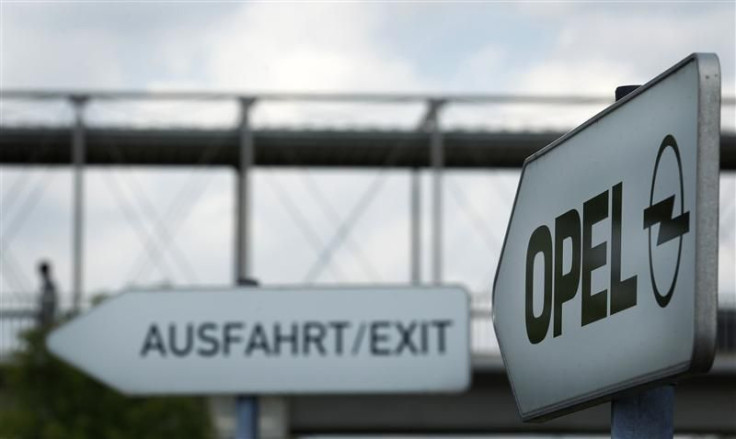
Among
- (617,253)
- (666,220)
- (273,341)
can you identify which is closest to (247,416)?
(273,341)

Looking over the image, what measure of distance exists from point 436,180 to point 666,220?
3387cm

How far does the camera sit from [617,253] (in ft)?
8.38

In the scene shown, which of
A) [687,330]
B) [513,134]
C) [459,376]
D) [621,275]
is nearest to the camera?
[687,330]

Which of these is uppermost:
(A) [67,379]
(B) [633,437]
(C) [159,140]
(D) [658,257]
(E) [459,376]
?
(C) [159,140]

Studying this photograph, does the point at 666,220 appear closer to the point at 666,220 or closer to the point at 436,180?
the point at 666,220

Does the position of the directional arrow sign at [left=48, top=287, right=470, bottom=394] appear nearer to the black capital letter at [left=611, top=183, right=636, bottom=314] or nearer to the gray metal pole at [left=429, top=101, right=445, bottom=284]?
the black capital letter at [left=611, top=183, right=636, bottom=314]

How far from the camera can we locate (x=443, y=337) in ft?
22.6

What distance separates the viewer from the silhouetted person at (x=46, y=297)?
30.2 m

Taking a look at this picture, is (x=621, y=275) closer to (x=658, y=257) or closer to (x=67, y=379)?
(x=658, y=257)

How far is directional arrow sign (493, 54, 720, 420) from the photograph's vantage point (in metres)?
2.27

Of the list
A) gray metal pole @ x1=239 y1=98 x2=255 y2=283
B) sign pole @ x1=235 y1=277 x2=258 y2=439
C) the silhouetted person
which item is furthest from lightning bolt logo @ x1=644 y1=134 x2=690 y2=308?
gray metal pole @ x1=239 y1=98 x2=255 y2=283

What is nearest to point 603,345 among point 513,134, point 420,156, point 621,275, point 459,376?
point 621,275

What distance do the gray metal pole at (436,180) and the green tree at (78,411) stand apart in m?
11.2

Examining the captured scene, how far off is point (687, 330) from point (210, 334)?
4842 mm
